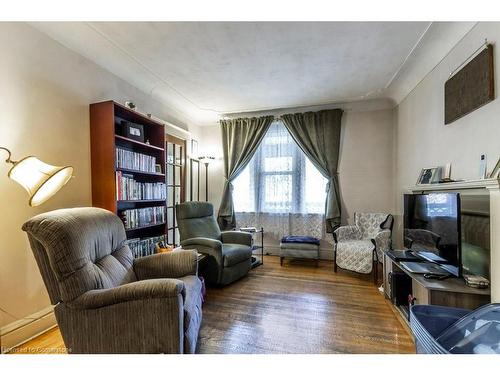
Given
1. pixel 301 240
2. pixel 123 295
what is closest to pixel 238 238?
pixel 301 240

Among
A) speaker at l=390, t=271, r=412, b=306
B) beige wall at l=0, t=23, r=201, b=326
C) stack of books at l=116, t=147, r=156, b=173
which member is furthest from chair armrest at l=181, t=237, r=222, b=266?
speaker at l=390, t=271, r=412, b=306

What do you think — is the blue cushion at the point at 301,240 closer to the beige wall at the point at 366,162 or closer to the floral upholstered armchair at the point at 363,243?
the floral upholstered armchair at the point at 363,243

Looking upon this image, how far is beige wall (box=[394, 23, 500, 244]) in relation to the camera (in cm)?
168

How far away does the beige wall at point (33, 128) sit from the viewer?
1649 millimetres

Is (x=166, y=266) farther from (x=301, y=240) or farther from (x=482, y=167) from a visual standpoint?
(x=482, y=167)

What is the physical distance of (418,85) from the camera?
2812 mm

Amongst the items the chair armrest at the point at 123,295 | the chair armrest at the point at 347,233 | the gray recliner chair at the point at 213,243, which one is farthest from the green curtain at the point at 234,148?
the chair armrest at the point at 123,295

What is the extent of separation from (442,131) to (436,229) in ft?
3.43

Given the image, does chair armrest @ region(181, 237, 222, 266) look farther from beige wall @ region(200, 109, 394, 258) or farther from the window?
beige wall @ region(200, 109, 394, 258)

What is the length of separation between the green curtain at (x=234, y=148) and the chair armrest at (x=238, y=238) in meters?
0.92

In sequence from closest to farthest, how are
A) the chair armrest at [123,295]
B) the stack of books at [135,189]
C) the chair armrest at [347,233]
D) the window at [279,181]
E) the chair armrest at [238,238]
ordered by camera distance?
the chair armrest at [123,295], the stack of books at [135,189], the chair armrest at [238,238], the chair armrest at [347,233], the window at [279,181]

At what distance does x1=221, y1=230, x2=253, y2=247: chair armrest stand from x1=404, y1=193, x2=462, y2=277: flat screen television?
1.82m
